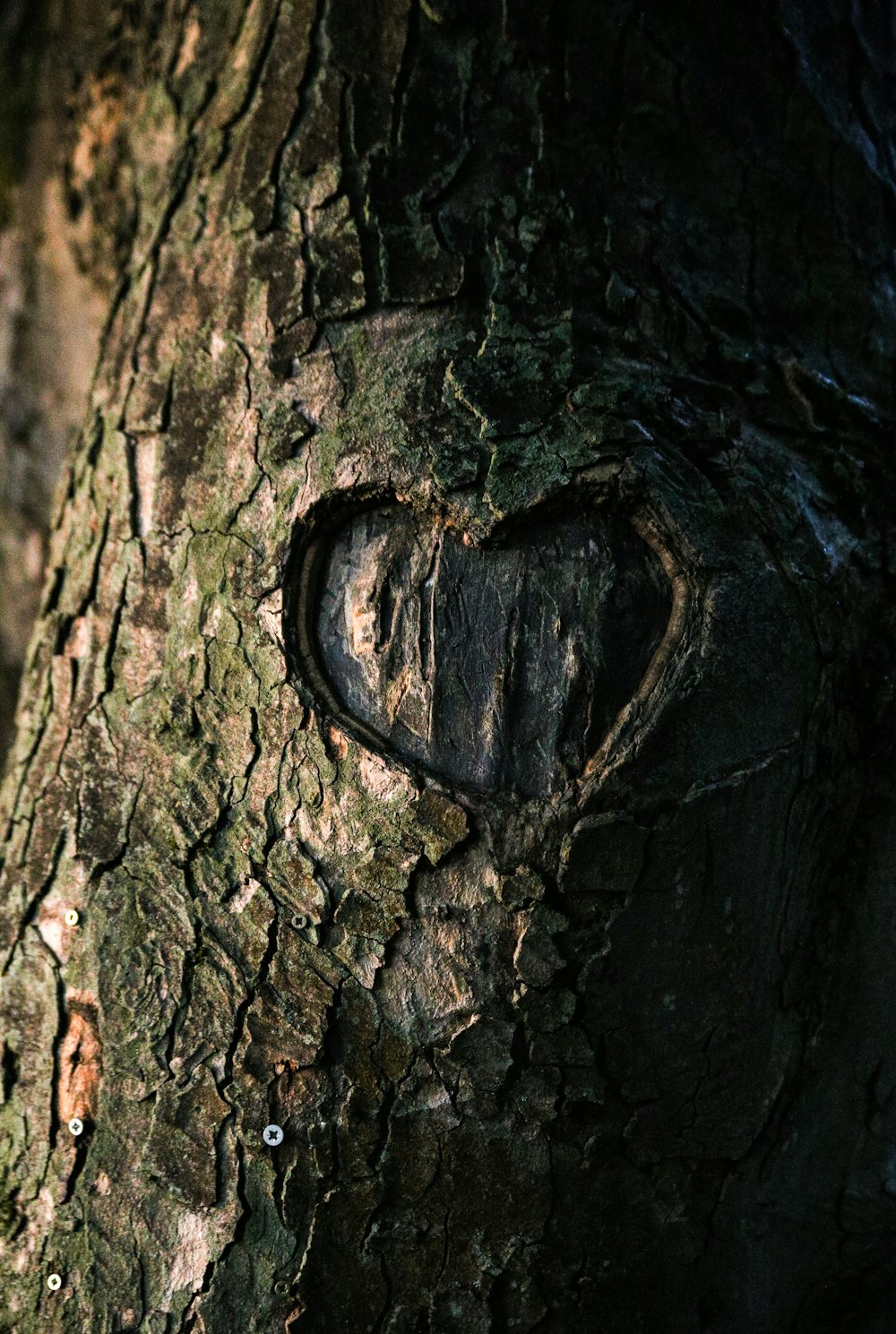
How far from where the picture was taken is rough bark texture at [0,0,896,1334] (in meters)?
1.37

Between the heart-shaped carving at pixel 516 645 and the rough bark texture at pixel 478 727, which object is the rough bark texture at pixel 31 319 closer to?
the rough bark texture at pixel 478 727

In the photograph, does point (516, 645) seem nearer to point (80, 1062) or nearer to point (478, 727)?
point (478, 727)

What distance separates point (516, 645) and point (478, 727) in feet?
0.39

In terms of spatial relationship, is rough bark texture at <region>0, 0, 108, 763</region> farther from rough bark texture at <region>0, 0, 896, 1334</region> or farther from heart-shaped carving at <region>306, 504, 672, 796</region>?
heart-shaped carving at <region>306, 504, 672, 796</region>

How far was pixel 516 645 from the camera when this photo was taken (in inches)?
53.6

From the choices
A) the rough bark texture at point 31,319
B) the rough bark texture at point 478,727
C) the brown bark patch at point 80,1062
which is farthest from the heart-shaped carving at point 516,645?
the rough bark texture at point 31,319

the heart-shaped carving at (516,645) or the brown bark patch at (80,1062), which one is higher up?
the heart-shaped carving at (516,645)

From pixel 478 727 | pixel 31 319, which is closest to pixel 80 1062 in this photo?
pixel 478 727

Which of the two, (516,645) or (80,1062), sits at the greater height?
(516,645)

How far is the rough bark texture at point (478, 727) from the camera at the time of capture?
1.37m

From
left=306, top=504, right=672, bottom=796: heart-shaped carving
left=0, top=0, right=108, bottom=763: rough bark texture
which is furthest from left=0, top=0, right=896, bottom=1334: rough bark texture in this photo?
left=0, top=0, right=108, bottom=763: rough bark texture

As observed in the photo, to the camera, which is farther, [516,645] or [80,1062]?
[80,1062]

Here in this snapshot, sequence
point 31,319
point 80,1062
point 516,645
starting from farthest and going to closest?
point 31,319 < point 80,1062 < point 516,645

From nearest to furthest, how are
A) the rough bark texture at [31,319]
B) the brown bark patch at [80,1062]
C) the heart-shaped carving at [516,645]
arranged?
1. the heart-shaped carving at [516,645]
2. the brown bark patch at [80,1062]
3. the rough bark texture at [31,319]
